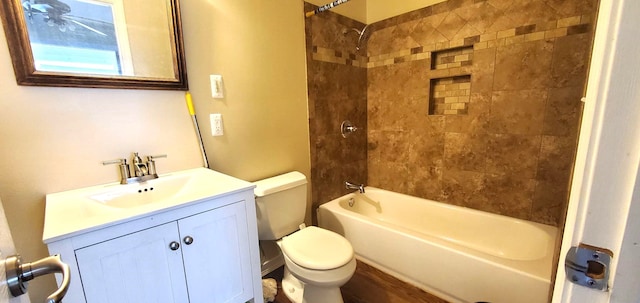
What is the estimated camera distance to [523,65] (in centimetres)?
161

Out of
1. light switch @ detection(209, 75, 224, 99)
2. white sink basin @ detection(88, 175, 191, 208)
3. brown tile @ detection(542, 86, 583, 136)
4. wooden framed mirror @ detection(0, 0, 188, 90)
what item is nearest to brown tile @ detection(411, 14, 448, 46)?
brown tile @ detection(542, 86, 583, 136)

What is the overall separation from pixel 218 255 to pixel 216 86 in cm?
92

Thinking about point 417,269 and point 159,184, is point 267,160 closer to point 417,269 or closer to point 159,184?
point 159,184

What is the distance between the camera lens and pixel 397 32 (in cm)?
212

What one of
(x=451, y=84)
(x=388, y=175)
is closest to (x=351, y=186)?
(x=388, y=175)

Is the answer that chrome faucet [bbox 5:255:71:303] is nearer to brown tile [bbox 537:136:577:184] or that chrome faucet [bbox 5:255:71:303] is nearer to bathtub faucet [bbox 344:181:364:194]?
bathtub faucet [bbox 344:181:364:194]

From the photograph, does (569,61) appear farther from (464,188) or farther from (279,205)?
(279,205)

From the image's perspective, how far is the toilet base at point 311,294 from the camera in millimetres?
1354

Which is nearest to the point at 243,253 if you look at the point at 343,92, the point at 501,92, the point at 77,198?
the point at 77,198

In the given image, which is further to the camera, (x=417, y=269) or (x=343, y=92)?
(x=343, y=92)

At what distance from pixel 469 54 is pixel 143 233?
7.23ft

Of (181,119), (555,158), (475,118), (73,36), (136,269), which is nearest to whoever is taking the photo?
(136,269)

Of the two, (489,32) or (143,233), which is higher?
(489,32)

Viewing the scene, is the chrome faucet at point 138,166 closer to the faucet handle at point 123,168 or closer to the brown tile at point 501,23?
the faucet handle at point 123,168
